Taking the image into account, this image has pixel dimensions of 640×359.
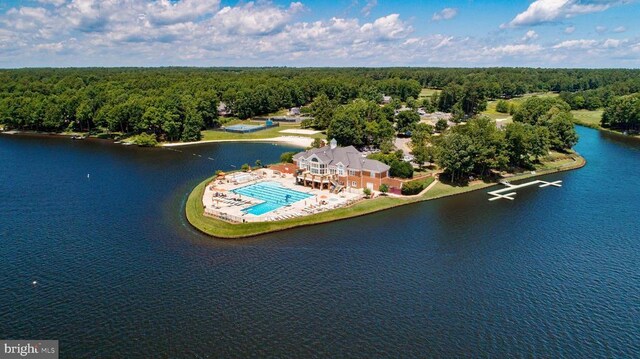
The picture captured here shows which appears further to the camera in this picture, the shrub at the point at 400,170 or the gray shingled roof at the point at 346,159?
the shrub at the point at 400,170

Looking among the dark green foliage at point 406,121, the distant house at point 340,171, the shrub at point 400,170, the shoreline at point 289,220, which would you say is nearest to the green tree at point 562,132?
the dark green foliage at point 406,121

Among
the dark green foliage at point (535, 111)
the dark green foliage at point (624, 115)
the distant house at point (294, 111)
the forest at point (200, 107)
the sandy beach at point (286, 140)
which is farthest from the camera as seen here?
the distant house at point (294, 111)

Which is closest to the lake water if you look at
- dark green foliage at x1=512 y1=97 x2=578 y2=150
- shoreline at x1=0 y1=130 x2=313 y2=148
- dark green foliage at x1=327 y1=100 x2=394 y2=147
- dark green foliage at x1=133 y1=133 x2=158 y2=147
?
dark green foliage at x1=512 y1=97 x2=578 y2=150

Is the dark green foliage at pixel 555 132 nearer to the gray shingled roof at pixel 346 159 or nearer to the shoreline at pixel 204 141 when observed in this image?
the gray shingled roof at pixel 346 159

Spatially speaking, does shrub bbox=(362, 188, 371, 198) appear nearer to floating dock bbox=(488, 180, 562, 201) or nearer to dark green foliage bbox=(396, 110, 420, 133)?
floating dock bbox=(488, 180, 562, 201)

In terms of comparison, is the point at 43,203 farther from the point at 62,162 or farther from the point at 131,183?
the point at 62,162

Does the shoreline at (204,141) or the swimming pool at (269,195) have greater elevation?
the shoreline at (204,141)
